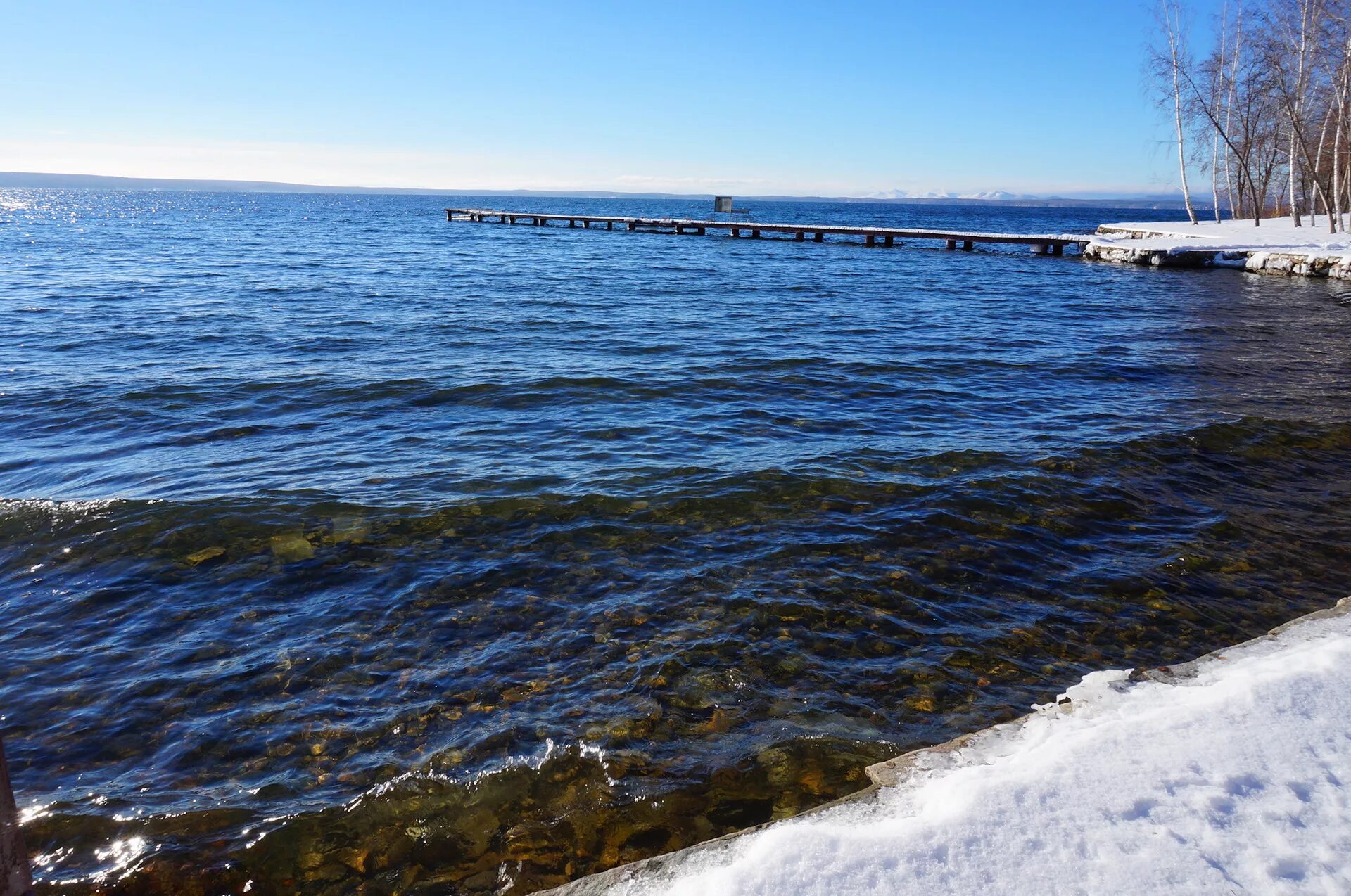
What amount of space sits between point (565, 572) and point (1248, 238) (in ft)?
138

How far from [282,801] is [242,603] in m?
2.67

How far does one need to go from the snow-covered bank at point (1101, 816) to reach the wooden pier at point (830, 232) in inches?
1654

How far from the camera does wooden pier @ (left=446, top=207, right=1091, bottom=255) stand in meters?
43.7

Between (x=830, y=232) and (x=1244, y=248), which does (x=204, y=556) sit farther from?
(x=830, y=232)

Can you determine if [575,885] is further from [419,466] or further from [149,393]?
[149,393]

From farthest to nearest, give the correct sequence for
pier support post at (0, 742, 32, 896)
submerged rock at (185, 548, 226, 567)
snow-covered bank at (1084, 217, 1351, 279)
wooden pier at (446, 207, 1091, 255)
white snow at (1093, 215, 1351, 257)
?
wooden pier at (446, 207, 1091, 255), white snow at (1093, 215, 1351, 257), snow-covered bank at (1084, 217, 1351, 279), submerged rock at (185, 548, 226, 567), pier support post at (0, 742, 32, 896)

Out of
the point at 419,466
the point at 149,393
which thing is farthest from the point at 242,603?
the point at 149,393

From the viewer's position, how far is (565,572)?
699cm

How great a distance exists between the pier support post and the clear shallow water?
156cm

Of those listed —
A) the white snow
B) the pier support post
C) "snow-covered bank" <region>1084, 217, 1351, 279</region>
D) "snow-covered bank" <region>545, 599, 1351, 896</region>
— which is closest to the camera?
the pier support post

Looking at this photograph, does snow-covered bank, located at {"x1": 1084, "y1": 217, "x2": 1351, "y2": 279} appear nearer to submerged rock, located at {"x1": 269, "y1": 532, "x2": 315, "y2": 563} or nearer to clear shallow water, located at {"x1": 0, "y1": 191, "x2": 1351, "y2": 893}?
clear shallow water, located at {"x1": 0, "y1": 191, "x2": 1351, "y2": 893}

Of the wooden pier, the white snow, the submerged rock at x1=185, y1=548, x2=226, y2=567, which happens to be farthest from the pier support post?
the wooden pier

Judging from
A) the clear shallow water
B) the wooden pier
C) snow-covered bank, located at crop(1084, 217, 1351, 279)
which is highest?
the wooden pier

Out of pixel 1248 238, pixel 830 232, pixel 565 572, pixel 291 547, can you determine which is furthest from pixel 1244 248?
pixel 291 547
